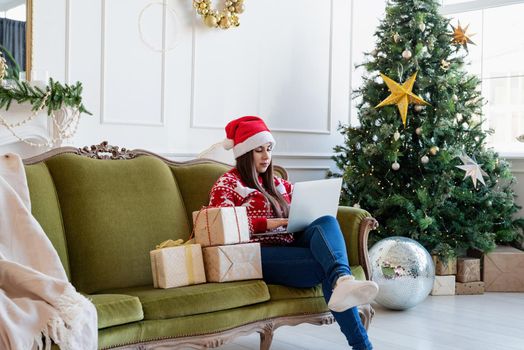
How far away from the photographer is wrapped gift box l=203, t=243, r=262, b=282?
2865 millimetres

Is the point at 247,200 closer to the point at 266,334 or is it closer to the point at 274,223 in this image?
the point at 274,223

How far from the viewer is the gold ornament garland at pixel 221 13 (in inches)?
188

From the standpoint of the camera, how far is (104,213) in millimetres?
3000

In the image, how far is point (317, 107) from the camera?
5625 millimetres

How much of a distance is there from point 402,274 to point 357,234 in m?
0.92

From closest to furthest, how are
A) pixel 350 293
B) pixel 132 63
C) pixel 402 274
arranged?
pixel 350 293, pixel 402 274, pixel 132 63

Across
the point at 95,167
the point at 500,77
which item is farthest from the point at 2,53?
the point at 500,77

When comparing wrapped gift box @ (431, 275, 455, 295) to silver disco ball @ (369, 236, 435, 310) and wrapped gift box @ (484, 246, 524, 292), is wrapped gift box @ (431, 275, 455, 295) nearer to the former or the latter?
wrapped gift box @ (484, 246, 524, 292)

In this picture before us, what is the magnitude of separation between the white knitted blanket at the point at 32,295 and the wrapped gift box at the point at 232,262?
63 cm

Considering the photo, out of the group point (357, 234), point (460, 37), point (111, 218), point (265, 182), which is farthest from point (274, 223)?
point (460, 37)

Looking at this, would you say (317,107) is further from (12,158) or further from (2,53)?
(12,158)

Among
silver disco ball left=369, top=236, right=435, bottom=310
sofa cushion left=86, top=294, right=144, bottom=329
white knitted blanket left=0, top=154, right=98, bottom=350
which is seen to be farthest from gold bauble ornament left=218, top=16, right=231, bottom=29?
→ sofa cushion left=86, top=294, right=144, bottom=329

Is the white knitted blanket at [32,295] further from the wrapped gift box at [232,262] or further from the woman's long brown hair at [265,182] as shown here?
the woman's long brown hair at [265,182]

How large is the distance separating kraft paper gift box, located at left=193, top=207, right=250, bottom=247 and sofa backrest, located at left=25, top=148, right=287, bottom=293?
274 mm
